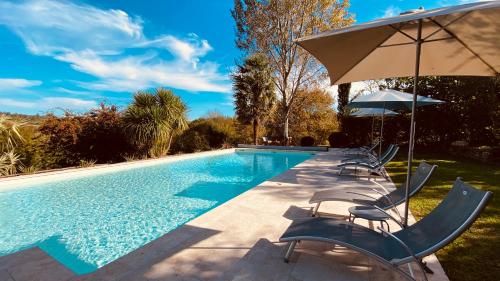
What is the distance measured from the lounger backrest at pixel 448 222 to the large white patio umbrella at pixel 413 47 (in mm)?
421

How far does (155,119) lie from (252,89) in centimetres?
779

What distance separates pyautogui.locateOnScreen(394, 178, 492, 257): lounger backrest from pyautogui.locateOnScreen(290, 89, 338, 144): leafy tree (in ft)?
60.5

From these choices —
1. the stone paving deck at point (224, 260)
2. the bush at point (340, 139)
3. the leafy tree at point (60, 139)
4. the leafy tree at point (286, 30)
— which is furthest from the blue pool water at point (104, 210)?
the leafy tree at point (286, 30)

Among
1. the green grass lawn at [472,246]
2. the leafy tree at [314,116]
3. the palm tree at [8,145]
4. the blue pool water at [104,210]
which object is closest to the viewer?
the green grass lawn at [472,246]

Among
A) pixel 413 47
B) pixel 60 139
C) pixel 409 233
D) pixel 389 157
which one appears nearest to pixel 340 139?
pixel 389 157

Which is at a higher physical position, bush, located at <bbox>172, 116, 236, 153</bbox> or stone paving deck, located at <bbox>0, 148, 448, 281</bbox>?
bush, located at <bbox>172, 116, 236, 153</bbox>

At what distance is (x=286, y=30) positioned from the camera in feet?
59.3

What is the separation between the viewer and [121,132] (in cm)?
1136

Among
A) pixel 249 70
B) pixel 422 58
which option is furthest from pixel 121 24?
pixel 422 58

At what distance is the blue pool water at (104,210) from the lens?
4055mm

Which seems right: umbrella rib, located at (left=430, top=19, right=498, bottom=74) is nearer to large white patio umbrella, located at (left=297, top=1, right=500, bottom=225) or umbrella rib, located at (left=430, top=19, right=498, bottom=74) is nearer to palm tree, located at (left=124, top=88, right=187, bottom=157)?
large white patio umbrella, located at (left=297, top=1, right=500, bottom=225)

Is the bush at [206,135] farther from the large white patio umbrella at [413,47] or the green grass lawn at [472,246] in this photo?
the large white patio umbrella at [413,47]

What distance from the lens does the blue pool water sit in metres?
4.05

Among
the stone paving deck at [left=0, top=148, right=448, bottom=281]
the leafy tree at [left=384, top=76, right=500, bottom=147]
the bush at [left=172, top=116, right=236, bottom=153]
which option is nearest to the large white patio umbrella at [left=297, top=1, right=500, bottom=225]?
the stone paving deck at [left=0, top=148, right=448, bottom=281]
